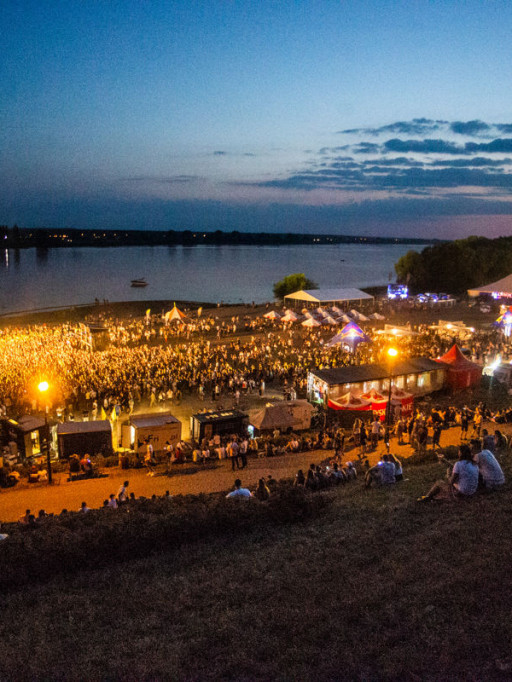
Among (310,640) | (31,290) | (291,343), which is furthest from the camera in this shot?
(31,290)

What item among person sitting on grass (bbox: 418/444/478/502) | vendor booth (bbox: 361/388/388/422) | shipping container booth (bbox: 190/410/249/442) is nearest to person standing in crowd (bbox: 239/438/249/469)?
A: shipping container booth (bbox: 190/410/249/442)

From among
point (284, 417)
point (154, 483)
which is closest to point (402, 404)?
point (284, 417)

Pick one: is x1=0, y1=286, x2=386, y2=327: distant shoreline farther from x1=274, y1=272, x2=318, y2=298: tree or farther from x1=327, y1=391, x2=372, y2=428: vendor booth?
x1=327, y1=391, x2=372, y2=428: vendor booth

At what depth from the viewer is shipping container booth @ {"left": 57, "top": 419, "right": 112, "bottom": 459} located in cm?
1470

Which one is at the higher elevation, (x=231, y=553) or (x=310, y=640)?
(x=310, y=640)

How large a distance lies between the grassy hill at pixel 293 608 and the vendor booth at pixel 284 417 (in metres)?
8.50

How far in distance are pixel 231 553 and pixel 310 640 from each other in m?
2.40

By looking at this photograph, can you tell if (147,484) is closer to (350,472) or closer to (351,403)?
(350,472)

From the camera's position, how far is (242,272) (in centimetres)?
13300

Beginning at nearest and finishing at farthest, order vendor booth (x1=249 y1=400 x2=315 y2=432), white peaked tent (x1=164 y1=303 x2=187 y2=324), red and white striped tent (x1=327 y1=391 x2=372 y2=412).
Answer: vendor booth (x1=249 y1=400 x2=315 y2=432) < red and white striped tent (x1=327 y1=391 x2=372 y2=412) < white peaked tent (x1=164 y1=303 x2=187 y2=324)

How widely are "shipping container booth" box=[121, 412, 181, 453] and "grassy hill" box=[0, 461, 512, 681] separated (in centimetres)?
759

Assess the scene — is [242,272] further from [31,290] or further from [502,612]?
[502,612]

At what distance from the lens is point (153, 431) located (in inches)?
587

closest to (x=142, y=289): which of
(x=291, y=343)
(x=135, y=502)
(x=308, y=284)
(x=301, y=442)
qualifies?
(x=308, y=284)
